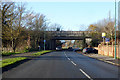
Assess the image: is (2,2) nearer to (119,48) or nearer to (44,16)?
(119,48)

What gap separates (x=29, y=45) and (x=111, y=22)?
25826mm

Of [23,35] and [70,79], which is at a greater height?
[23,35]

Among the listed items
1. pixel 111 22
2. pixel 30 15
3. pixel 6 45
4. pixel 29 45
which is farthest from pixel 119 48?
pixel 29 45

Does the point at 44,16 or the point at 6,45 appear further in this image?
the point at 44,16

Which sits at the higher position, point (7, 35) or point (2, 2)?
point (2, 2)

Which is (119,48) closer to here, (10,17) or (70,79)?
(70,79)

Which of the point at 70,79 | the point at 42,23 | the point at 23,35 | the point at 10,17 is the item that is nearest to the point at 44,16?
the point at 42,23

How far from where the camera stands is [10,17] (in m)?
35.3

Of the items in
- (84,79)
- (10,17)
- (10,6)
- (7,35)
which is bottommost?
(84,79)

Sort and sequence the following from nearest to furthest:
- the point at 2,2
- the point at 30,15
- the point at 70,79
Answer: the point at 70,79 < the point at 2,2 < the point at 30,15

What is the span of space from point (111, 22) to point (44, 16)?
2156 centimetres

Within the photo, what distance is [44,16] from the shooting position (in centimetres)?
5869

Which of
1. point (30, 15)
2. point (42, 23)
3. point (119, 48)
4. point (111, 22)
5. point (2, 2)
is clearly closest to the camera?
point (119, 48)

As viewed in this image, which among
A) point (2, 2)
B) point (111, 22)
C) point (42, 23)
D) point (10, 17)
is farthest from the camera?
Result: point (42, 23)
